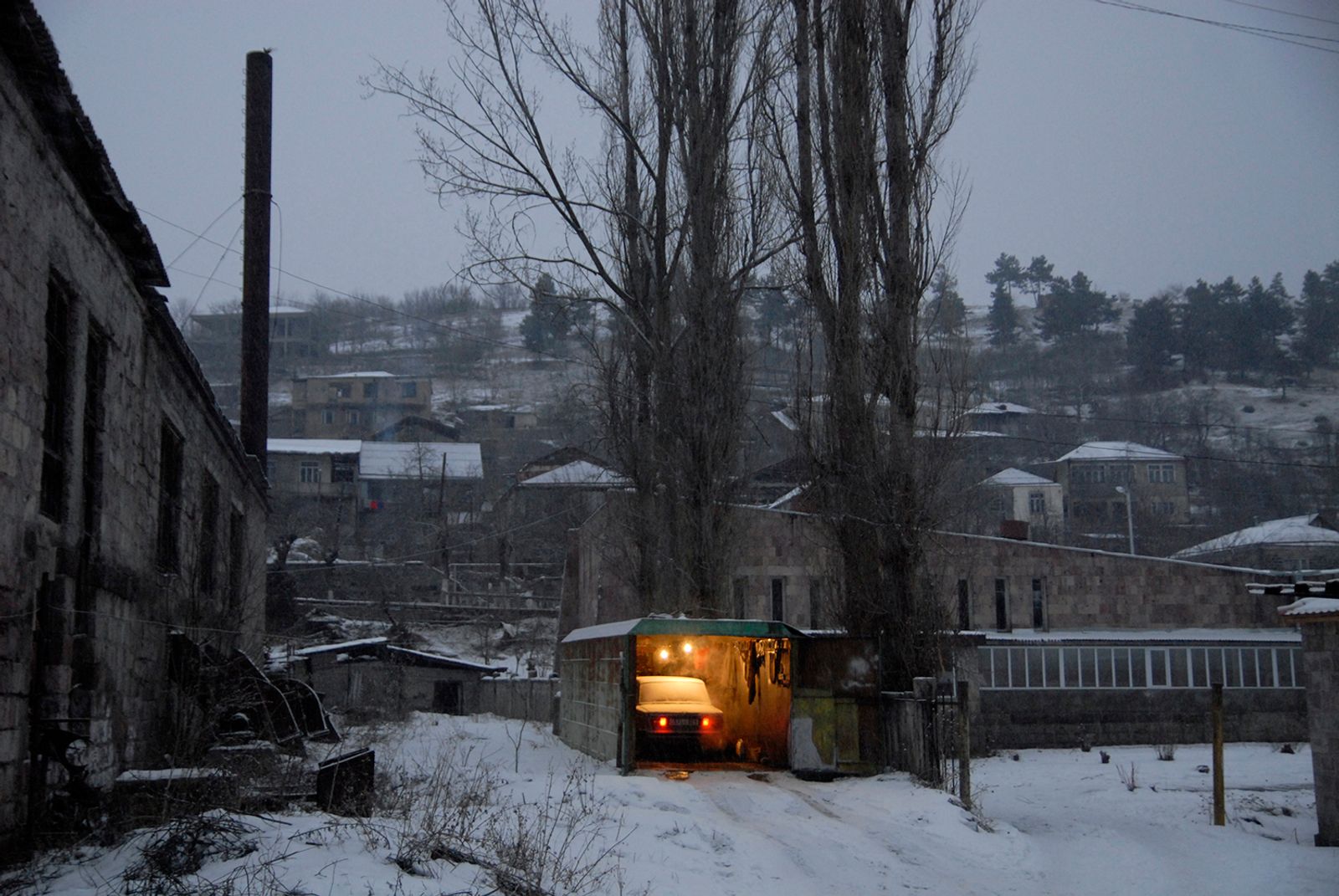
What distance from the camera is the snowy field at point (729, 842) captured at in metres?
7.91

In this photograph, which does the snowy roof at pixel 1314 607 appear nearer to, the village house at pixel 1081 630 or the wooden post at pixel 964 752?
the wooden post at pixel 964 752

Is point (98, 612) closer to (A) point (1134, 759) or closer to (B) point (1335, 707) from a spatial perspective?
(B) point (1335, 707)

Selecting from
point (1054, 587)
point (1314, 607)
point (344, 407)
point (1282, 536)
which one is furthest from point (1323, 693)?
point (344, 407)

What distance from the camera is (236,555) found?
21.0m

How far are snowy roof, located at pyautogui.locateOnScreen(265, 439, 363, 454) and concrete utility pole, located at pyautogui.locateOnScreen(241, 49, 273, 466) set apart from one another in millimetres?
47786

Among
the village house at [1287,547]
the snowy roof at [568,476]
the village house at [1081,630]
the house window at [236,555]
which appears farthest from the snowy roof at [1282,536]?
the house window at [236,555]

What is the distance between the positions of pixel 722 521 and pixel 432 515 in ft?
157

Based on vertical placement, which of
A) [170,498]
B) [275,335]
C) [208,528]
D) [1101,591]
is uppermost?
[275,335]

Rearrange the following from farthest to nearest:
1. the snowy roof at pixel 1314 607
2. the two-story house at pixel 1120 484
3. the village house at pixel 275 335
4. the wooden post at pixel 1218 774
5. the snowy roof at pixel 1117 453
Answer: the village house at pixel 275 335, the snowy roof at pixel 1117 453, the two-story house at pixel 1120 484, the wooden post at pixel 1218 774, the snowy roof at pixel 1314 607

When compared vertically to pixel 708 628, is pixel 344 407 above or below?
above

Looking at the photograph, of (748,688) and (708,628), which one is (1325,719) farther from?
(748,688)

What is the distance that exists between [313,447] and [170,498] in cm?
6031

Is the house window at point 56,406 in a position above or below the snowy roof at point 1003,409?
below

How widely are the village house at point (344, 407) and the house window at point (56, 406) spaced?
80.7m
